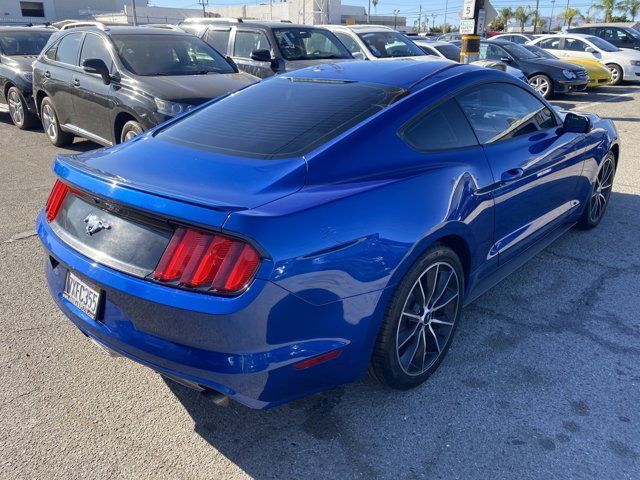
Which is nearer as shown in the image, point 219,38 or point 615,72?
point 219,38

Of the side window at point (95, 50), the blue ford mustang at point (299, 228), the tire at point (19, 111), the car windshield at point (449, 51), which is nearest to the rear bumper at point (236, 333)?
the blue ford mustang at point (299, 228)

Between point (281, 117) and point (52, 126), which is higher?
point (281, 117)

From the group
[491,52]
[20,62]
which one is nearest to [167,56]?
[20,62]

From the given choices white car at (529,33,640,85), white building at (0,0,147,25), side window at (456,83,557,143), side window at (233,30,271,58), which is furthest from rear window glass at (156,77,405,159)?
white building at (0,0,147,25)

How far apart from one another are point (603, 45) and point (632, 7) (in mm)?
47767

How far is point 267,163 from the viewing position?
253 centimetres

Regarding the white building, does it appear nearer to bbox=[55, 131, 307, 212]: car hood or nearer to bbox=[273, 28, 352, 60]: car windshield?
bbox=[273, 28, 352, 60]: car windshield

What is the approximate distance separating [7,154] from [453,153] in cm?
710

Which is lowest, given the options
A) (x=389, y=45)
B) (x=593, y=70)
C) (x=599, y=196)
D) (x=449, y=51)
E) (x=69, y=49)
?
(x=599, y=196)

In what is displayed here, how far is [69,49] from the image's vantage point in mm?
7699

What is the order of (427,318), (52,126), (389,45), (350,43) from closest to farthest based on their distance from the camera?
(427,318) < (52,126) < (350,43) < (389,45)

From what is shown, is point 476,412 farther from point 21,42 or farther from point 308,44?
point 21,42

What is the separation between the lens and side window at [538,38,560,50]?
17.3 m

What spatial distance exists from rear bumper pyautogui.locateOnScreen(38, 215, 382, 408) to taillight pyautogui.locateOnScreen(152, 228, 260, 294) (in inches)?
1.7
